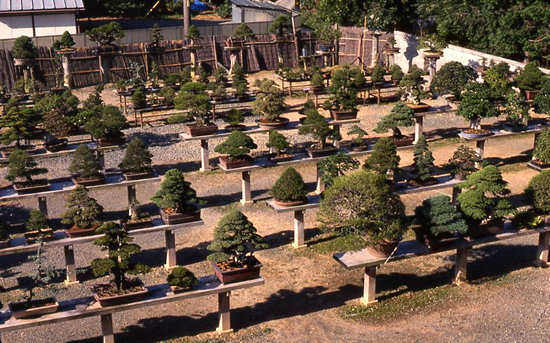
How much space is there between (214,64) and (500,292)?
1201 inches

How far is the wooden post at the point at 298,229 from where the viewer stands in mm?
24875

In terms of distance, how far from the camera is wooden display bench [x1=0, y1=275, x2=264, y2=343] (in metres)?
17.8

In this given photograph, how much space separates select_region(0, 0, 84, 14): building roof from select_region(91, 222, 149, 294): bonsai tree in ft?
110

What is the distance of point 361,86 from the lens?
39.4m

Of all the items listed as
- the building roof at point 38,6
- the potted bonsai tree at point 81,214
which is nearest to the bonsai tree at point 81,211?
the potted bonsai tree at point 81,214

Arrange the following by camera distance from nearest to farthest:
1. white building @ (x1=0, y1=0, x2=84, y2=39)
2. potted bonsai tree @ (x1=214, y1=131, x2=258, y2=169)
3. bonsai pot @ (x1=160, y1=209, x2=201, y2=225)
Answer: bonsai pot @ (x1=160, y1=209, x2=201, y2=225) < potted bonsai tree @ (x1=214, y1=131, x2=258, y2=169) < white building @ (x1=0, y1=0, x2=84, y2=39)

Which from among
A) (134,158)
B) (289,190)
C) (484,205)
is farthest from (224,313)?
(134,158)

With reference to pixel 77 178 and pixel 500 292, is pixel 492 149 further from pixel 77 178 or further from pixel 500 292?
pixel 77 178

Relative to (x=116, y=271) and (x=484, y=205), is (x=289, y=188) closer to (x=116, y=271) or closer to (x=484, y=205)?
(x=484, y=205)

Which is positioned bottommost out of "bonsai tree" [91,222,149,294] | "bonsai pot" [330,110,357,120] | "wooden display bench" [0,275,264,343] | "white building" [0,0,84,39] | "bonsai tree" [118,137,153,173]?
"wooden display bench" [0,275,264,343]

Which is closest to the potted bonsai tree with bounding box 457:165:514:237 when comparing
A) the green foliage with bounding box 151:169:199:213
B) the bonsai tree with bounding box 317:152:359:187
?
the bonsai tree with bounding box 317:152:359:187

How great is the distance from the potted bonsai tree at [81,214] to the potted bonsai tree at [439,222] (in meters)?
8.86

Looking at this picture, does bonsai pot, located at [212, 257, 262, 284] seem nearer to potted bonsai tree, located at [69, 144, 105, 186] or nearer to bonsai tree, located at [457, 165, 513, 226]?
bonsai tree, located at [457, 165, 513, 226]

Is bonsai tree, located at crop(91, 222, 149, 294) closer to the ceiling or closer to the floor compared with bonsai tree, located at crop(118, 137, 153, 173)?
closer to the floor
